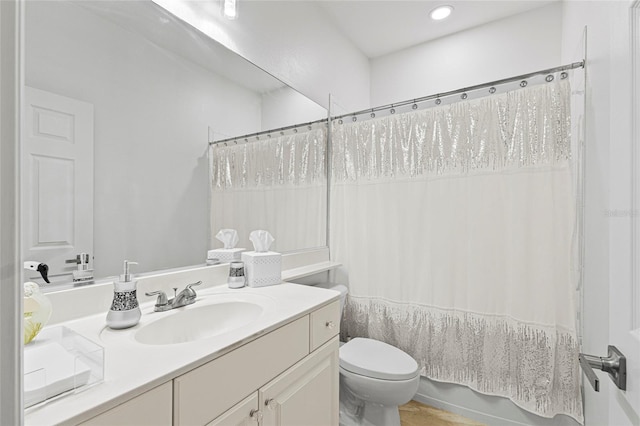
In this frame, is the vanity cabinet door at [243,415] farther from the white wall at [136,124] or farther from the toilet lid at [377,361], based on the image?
the toilet lid at [377,361]

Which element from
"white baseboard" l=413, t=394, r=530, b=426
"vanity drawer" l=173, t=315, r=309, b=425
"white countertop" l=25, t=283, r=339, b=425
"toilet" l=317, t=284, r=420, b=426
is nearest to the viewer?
"white countertop" l=25, t=283, r=339, b=425

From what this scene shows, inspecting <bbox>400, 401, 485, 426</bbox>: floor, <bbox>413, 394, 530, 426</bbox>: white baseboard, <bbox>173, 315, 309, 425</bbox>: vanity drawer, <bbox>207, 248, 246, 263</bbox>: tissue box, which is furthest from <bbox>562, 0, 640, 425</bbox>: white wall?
<bbox>207, 248, 246, 263</bbox>: tissue box

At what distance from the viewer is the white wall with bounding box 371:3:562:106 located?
2.10 m

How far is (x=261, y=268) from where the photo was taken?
1.38m

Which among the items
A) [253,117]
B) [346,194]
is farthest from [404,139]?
[253,117]

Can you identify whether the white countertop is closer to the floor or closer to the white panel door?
the white panel door

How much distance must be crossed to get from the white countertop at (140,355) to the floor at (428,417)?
116 cm

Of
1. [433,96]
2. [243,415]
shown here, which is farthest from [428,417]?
[433,96]

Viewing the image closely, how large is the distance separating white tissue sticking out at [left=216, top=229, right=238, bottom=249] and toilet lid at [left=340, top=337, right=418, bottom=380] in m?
0.85

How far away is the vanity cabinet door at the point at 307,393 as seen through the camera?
925 mm

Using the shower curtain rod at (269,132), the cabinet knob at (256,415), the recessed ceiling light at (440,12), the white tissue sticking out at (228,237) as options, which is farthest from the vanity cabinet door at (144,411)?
the recessed ceiling light at (440,12)

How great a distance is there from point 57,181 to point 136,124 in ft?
1.10

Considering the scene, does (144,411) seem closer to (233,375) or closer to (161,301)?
(233,375)
